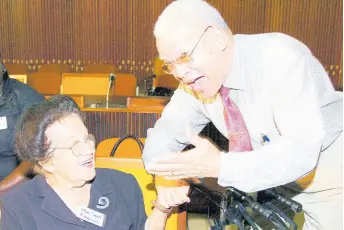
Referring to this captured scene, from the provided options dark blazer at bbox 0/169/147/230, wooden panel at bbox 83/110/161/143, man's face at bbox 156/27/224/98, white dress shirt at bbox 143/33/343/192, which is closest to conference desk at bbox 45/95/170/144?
wooden panel at bbox 83/110/161/143

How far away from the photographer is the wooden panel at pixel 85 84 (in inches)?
200

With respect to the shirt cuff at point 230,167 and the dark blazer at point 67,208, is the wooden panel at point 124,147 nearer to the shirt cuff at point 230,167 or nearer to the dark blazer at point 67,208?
the dark blazer at point 67,208

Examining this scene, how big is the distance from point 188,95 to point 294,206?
26.7 inches

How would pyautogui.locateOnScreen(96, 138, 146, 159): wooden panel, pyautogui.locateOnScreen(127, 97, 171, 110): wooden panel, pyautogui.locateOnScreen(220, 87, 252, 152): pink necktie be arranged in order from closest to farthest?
pyautogui.locateOnScreen(220, 87, 252, 152): pink necktie < pyautogui.locateOnScreen(96, 138, 146, 159): wooden panel < pyautogui.locateOnScreen(127, 97, 171, 110): wooden panel

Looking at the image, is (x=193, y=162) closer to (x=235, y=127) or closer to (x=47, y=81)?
(x=235, y=127)

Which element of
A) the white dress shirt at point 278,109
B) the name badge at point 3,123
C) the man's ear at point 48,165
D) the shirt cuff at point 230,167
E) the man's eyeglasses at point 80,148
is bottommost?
the name badge at point 3,123

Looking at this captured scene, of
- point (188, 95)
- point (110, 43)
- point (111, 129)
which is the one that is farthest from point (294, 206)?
point (110, 43)

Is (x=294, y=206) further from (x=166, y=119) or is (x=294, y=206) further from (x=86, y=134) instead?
(x=86, y=134)

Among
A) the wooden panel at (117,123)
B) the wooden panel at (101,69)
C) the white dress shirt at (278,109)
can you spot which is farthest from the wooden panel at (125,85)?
the white dress shirt at (278,109)

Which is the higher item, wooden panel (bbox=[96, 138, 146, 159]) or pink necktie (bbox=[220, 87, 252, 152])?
pink necktie (bbox=[220, 87, 252, 152])

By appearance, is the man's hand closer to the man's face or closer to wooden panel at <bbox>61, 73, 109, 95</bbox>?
the man's face

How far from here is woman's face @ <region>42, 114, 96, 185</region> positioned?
1.82 m

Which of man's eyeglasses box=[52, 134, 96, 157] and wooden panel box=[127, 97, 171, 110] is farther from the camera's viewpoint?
wooden panel box=[127, 97, 171, 110]

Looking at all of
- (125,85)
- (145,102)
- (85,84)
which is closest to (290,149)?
(145,102)
